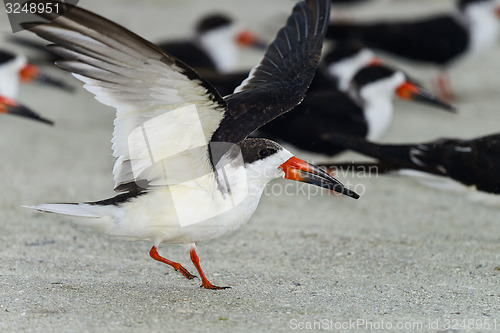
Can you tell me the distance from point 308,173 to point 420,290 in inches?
33.2

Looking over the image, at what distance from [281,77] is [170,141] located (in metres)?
1.24

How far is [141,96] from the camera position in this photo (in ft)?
9.82

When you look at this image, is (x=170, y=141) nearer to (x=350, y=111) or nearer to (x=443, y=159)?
(x=443, y=159)

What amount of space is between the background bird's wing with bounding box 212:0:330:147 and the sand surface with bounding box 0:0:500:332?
84cm

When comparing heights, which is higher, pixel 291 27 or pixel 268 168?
pixel 291 27

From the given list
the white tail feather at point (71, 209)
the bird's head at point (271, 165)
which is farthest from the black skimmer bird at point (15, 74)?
the bird's head at point (271, 165)

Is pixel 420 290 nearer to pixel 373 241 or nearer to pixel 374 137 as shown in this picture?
pixel 373 241

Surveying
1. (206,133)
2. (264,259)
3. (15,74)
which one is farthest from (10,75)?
(206,133)

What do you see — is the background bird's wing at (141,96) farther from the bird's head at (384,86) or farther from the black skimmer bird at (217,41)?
the black skimmer bird at (217,41)

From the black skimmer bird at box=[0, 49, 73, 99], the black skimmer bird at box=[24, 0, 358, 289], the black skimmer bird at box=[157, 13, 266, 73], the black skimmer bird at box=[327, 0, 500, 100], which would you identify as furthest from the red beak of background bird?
the black skimmer bird at box=[24, 0, 358, 289]

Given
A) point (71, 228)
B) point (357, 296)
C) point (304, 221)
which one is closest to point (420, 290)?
point (357, 296)

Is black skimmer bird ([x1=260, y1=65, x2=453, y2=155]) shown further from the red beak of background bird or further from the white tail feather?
the red beak of background bird

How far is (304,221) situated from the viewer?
5.05 meters

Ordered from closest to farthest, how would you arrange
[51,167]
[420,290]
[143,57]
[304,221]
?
[143,57], [420,290], [304,221], [51,167]
